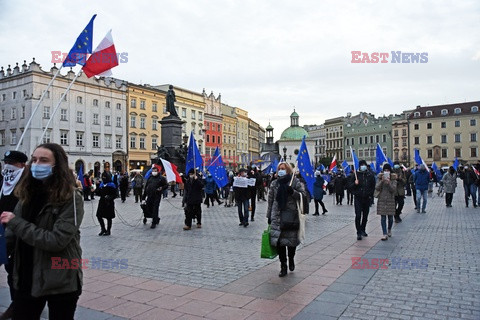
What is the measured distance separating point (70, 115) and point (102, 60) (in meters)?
47.6

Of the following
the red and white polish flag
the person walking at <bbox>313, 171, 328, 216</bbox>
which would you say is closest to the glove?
the red and white polish flag

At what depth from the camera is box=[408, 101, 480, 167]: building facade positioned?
83438mm

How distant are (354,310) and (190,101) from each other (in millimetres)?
70674

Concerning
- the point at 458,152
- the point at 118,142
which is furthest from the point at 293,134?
the point at 458,152

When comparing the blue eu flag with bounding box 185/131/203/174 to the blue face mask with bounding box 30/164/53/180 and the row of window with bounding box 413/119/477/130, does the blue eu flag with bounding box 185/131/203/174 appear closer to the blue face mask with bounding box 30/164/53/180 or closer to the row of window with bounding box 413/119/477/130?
the blue face mask with bounding box 30/164/53/180

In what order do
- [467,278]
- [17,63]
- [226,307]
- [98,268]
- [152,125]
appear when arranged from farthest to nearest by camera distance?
[152,125] → [17,63] → [98,268] → [467,278] → [226,307]

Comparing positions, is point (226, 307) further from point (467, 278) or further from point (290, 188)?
point (467, 278)

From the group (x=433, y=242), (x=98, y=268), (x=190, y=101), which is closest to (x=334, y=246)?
(x=433, y=242)

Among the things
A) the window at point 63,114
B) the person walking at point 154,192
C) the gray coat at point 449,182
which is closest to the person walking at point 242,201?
the person walking at point 154,192

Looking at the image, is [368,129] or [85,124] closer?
[85,124]

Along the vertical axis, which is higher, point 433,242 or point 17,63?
point 17,63

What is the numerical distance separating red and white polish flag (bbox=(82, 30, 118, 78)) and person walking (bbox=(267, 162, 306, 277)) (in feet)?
15.6

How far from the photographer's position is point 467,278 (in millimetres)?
6426

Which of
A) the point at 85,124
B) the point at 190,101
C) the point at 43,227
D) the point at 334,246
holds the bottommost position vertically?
the point at 334,246
